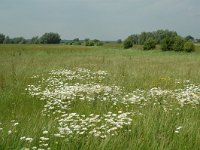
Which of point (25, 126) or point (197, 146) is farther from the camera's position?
point (25, 126)

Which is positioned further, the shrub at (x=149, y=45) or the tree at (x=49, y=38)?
the tree at (x=49, y=38)

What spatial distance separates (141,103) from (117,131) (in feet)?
8.73

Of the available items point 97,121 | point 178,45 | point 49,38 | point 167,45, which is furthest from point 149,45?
point 49,38

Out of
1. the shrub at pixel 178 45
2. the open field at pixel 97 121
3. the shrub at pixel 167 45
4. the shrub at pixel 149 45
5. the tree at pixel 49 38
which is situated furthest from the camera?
the tree at pixel 49 38

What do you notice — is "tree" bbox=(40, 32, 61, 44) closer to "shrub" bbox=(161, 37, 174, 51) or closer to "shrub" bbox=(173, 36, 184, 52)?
"shrub" bbox=(161, 37, 174, 51)

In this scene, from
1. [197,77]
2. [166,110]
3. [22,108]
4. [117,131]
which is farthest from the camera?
[197,77]

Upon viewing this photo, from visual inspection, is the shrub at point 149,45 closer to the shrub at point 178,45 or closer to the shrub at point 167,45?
the shrub at point 167,45

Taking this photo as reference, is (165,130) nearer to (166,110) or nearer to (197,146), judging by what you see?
(197,146)

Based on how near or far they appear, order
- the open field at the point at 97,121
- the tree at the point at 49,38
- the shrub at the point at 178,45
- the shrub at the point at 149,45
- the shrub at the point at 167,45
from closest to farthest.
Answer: the open field at the point at 97,121 → the shrub at the point at 178,45 → the shrub at the point at 167,45 → the shrub at the point at 149,45 → the tree at the point at 49,38

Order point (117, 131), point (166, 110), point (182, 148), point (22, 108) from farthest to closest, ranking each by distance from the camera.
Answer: point (22, 108) → point (166, 110) → point (117, 131) → point (182, 148)

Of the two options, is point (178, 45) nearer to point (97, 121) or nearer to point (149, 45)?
point (149, 45)

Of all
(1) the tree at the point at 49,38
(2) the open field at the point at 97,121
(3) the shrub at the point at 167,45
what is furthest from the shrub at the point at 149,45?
(1) the tree at the point at 49,38

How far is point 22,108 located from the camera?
23.9ft

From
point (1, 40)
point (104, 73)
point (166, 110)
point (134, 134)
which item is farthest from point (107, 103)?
point (1, 40)
